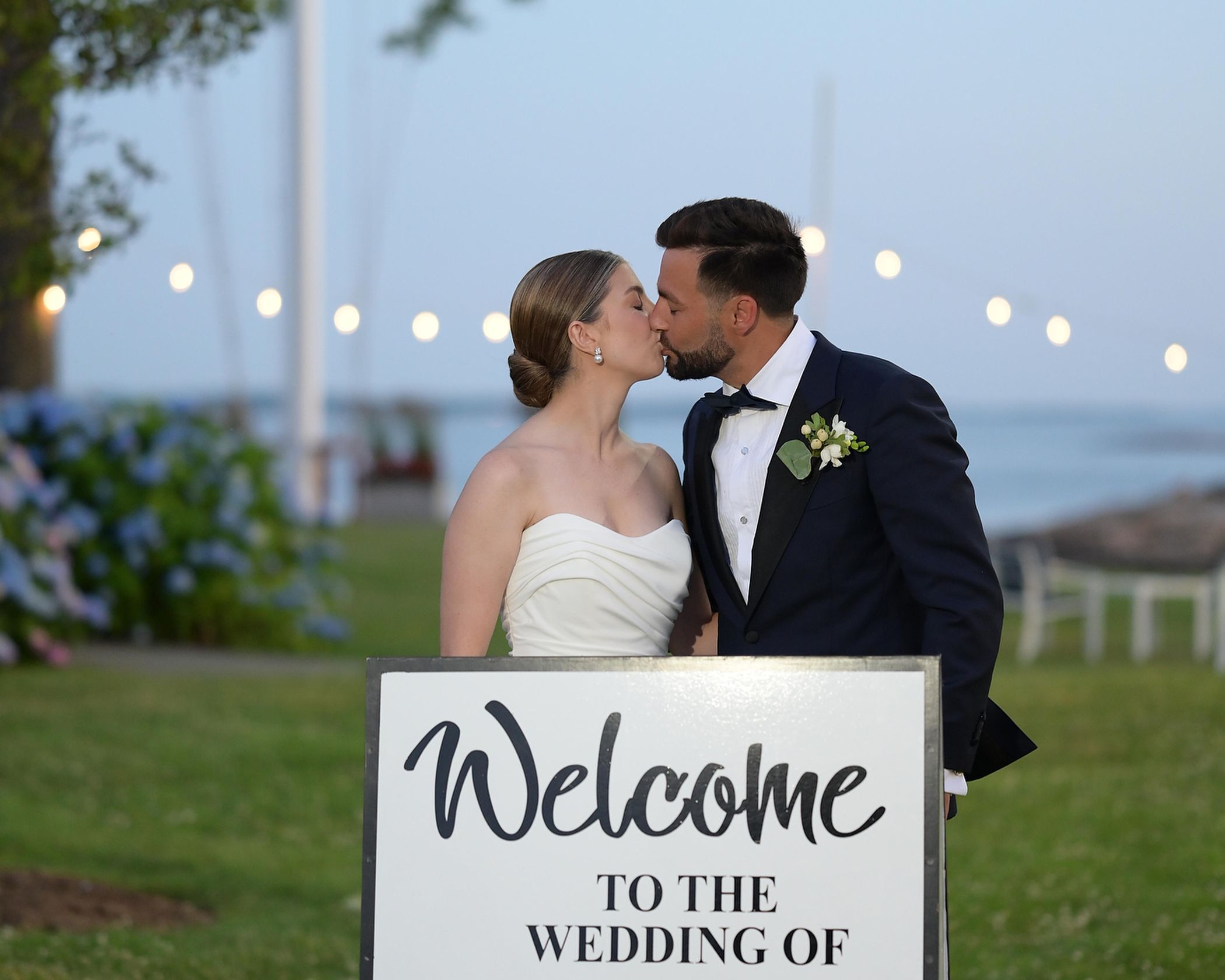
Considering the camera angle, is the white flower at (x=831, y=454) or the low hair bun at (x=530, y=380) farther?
the low hair bun at (x=530, y=380)

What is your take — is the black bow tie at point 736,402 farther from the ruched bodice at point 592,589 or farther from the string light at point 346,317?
the string light at point 346,317

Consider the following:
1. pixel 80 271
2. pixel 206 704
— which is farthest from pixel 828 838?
pixel 206 704

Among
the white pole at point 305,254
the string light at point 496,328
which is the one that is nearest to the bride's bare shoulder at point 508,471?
the string light at point 496,328

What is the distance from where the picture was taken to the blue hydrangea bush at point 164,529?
1128cm

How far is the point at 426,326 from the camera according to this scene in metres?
5.82

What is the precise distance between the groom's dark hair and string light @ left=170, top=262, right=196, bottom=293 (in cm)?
264

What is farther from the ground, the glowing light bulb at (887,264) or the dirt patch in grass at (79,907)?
the glowing light bulb at (887,264)

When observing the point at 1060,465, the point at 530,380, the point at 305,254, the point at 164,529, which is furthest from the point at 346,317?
the point at 1060,465

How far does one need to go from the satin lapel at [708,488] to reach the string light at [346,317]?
2.64 metres

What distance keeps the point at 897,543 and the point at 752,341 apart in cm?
59

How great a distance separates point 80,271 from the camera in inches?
203

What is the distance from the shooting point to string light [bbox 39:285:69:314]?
17.3 feet

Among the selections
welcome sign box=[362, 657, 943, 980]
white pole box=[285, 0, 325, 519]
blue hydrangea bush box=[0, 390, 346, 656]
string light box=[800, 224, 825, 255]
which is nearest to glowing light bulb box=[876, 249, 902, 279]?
string light box=[800, 224, 825, 255]

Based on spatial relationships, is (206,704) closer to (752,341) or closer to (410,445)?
(752,341)
